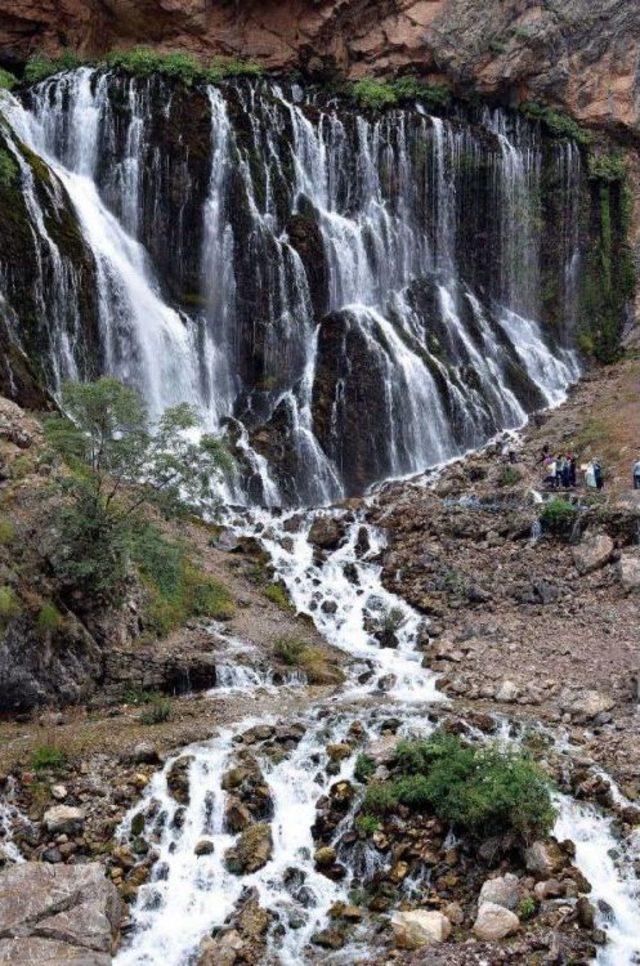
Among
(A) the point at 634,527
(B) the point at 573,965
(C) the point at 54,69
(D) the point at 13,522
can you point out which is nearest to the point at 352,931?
(B) the point at 573,965

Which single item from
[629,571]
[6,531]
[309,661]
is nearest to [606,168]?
[629,571]

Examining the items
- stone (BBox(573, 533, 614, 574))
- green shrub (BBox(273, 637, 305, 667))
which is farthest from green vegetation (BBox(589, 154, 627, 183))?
green shrub (BBox(273, 637, 305, 667))

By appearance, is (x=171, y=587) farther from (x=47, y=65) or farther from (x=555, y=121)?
(x=555, y=121)

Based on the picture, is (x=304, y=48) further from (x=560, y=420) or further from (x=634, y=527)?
(x=634, y=527)

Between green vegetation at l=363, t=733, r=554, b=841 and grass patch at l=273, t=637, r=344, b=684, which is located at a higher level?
grass patch at l=273, t=637, r=344, b=684

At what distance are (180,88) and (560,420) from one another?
722 inches

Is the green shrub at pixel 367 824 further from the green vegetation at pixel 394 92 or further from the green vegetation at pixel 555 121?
the green vegetation at pixel 555 121

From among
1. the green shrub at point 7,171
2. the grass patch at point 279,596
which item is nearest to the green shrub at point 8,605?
the grass patch at point 279,596

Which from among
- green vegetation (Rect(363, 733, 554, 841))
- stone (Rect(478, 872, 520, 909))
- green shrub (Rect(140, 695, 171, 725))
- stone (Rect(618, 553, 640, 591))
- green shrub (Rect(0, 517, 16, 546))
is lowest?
stone (Rect(478, 872, 520, 909))

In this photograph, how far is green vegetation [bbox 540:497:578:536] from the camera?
1914 cm

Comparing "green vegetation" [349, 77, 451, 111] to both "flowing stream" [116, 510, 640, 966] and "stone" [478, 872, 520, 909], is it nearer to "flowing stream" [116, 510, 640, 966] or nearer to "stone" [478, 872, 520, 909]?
"flowing stream" [116, 510, 640, 966]

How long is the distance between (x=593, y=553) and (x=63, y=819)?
40.8ft

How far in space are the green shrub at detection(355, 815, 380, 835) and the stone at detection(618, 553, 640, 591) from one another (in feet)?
30.0

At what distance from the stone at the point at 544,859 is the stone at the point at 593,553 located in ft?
31.1
